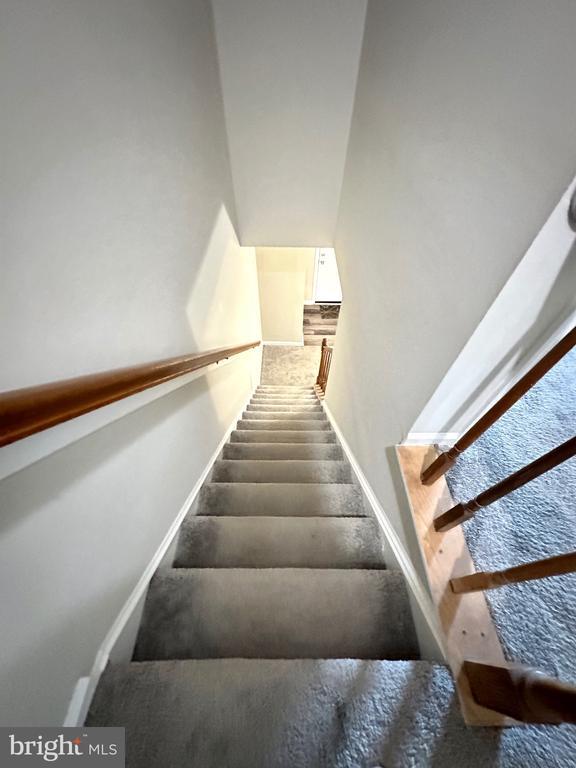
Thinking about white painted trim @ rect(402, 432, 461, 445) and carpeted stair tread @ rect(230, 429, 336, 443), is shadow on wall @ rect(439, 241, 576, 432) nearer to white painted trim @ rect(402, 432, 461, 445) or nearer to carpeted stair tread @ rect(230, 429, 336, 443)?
white painted trim @ rect(402, 432, 461, 445)

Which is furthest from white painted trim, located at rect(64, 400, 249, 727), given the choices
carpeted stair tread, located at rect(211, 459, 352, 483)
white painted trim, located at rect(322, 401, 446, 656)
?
white painted trim, located at rect(322, 401, 446, 656)

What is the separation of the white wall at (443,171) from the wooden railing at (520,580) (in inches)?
6.5

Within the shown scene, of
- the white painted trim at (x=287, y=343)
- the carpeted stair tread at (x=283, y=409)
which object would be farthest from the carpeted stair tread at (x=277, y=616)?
the white painted trim at (x=287, y=343)

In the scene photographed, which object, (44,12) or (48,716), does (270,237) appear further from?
(48,716)

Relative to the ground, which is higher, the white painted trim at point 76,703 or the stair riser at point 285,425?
the stair riser at point 285,425

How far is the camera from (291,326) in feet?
19.0

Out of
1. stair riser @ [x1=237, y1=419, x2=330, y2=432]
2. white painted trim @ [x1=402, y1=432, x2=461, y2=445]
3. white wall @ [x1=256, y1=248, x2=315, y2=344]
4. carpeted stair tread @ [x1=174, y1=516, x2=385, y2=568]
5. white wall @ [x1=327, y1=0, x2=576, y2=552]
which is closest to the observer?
white wall @ [x1=327, y1=0, x2=576, y2=552]

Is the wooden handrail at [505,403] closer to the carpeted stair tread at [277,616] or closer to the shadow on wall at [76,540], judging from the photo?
the carpeted stair tread at [277,616]

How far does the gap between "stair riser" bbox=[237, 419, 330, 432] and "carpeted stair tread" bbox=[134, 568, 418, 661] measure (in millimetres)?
1703

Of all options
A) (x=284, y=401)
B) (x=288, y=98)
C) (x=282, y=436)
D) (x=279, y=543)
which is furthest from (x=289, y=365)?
(x=279, y=543)

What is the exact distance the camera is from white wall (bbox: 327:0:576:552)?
0.48m

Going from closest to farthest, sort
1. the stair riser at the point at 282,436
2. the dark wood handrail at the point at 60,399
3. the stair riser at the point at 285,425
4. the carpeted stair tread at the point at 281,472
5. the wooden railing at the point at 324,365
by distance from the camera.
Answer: the dark wood handrail at the point at 60,399 < the carpeted stair tread at the point at 281,472 < the stair riser at the point at 282,436 < the stair riser at the point at 285,425 < the wooden railing at the point at 324,365

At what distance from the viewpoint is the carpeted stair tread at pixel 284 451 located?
6.82ft

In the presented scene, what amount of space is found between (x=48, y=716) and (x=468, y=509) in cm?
106
